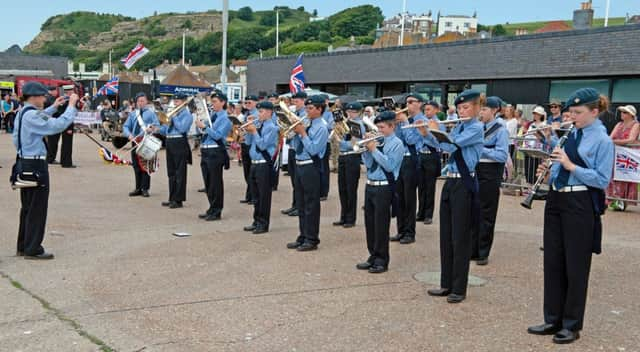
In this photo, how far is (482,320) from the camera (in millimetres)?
6016

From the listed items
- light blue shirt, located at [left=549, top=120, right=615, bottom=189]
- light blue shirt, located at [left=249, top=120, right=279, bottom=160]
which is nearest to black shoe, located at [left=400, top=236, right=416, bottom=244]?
light blue shirt, located at [left=249, top=120, right=279, bottom=160]

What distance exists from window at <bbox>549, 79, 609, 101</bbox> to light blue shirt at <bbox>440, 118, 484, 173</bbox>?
1571 cm

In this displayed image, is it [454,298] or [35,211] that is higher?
[35,211]

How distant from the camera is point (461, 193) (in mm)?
6512

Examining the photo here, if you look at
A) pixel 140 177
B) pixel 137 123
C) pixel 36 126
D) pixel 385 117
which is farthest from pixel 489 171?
pixel 140 177

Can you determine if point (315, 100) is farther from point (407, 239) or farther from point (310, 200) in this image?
point (407, 239)

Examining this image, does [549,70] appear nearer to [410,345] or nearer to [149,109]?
[149,109]

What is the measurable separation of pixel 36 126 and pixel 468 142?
495cm

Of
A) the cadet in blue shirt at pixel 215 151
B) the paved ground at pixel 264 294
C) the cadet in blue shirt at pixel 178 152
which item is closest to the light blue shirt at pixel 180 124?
the cadet in blue shirt at pixel 178 152

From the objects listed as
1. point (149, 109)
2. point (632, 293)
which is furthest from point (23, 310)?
point (149, 109)

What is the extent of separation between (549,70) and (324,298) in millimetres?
17715

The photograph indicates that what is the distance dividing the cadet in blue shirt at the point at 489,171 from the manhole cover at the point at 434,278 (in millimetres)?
663

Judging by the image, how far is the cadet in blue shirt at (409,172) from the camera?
9.55m

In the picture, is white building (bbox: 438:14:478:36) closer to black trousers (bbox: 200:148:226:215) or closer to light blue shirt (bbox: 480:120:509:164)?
black trousers (bbox: 200:148:226:215)
